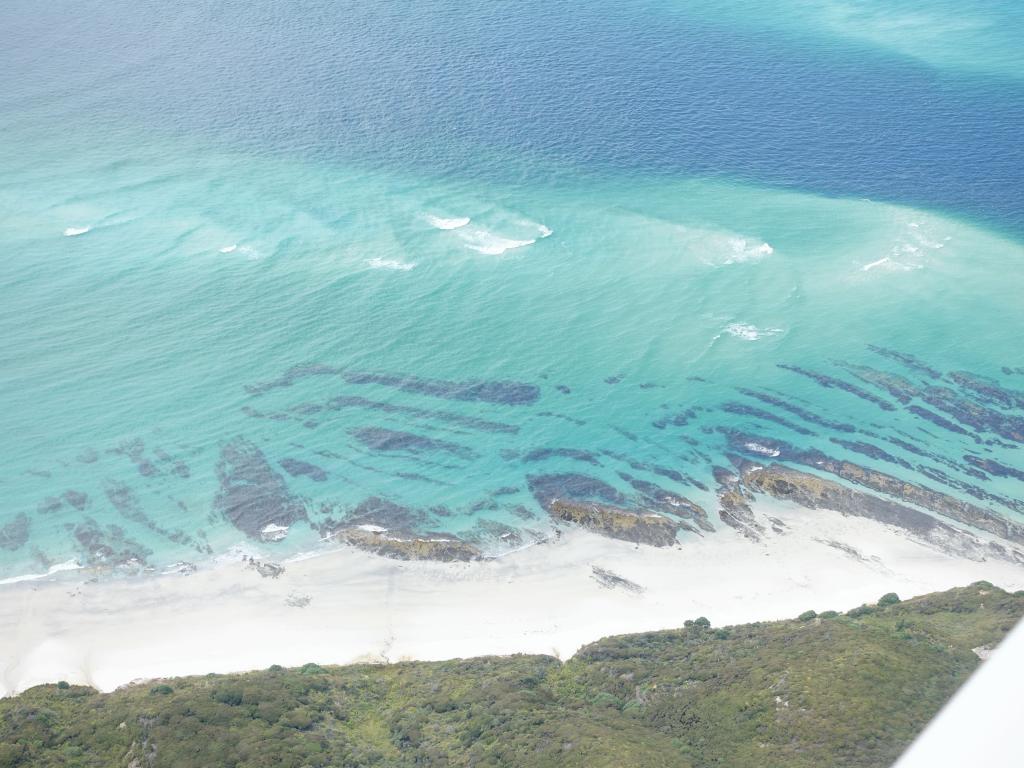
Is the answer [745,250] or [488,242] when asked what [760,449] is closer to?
[745,250]

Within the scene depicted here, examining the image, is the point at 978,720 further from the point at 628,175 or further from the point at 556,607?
the point at 628,175

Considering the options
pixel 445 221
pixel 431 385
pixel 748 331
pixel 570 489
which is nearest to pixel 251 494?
pixel 431 385

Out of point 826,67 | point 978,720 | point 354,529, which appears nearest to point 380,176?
point 354,529

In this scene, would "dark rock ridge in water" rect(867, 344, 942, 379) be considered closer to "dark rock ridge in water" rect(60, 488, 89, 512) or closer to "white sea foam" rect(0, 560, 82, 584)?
"dark rock ridge in water" rect(60, 488, 89, 512)

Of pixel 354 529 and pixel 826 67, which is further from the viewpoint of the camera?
pixel 826 67

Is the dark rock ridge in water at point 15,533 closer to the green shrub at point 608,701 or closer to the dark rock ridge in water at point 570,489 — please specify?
the dark rock ridge in water at point 570,489

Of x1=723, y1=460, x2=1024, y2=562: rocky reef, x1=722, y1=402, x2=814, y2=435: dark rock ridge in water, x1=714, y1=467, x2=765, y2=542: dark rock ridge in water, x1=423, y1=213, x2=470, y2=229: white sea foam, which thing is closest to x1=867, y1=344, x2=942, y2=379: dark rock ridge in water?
x1=722, y1=402, x2=814, y2=435: dark rock ridge in water

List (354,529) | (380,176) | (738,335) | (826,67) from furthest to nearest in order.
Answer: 1. (826,67)
2. (380,176)
3. (738,335)
4. (354,529)

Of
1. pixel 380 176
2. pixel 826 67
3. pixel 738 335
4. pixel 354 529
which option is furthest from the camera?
pixel 826 67
